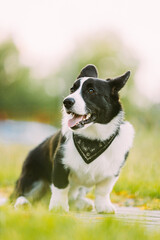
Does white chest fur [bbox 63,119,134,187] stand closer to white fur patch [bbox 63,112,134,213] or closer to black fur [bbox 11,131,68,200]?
white fur patch [bbox 63,112,134,213]

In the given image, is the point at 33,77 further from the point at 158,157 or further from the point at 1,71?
the point at 158,157

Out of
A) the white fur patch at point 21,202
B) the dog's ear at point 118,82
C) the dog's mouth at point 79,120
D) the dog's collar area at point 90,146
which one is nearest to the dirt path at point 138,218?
the dog's collar area at point 90,146

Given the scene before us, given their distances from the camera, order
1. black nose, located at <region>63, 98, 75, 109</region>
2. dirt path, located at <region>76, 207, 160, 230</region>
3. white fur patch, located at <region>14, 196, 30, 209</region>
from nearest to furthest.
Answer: dirt path, located at <region>76, 207, 160, 230</region>, black nose, located at <region>63, 98, 75, 109</region>, white fur patch, located at <region>14, 196, 30, 209</region>

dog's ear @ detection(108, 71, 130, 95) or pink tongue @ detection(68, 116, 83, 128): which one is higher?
dog's ear @ detection(108, 71, 130, 95)

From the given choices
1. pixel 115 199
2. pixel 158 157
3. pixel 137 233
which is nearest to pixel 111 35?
pixel 158 157

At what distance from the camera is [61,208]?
4.40 meters

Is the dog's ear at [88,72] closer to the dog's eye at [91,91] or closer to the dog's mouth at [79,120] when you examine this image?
the dog's eye at [91,91]

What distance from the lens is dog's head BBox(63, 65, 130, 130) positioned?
4.27 metres

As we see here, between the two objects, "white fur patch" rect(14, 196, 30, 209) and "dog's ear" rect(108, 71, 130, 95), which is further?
"white fur patch" rect(14, 196, 30, 209)

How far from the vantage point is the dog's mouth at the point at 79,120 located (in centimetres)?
438

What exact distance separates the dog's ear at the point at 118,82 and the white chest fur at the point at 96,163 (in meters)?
0.46

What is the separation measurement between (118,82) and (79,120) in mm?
648

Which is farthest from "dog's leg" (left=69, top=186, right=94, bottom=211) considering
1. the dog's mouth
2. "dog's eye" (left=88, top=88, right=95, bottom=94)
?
"dog's eye" (left=88, top=88, right=95, bottom=94)

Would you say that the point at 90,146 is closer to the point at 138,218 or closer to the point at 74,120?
the point at 74,120
